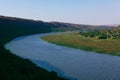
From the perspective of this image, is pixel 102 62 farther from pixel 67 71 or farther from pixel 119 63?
pixel 67 71

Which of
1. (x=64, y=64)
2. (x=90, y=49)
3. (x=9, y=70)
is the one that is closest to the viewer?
(x=9, y=70)

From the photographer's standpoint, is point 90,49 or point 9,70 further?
point 90,49

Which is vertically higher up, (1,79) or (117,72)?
(1,79)

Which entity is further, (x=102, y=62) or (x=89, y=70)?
(x=102, y=62)

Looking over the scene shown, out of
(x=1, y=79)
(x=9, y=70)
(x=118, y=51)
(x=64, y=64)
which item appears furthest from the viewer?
(x=118, y=51)

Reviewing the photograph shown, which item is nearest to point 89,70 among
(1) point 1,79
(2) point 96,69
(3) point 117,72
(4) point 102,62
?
(2) point 96,69

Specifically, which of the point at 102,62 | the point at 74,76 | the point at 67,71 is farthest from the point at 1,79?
the point at 102,62

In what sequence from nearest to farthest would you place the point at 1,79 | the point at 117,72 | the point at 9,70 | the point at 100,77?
the point at 1,79, the point at 9,70, the point at 100,77, the point at 117,72

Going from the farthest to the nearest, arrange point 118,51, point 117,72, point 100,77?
1. point 118,51
2. point 117,72
3. point 100,77

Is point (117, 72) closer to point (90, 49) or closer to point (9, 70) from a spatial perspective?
point (9, 70)
